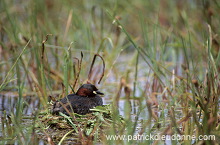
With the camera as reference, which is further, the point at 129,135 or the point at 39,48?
the point at 39,48

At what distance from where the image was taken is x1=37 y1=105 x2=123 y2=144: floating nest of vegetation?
4448 mm

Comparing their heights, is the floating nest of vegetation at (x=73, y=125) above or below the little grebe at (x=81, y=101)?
below

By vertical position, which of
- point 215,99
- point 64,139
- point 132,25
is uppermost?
point 132,25

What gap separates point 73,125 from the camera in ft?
15.1

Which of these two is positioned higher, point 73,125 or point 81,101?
point 81,101

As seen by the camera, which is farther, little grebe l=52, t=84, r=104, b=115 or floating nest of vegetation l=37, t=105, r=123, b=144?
little grebe l=52, t=84, r=104, b=115

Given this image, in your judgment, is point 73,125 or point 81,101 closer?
point 73,125

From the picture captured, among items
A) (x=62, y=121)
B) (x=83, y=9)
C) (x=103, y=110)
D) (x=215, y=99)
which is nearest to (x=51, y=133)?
(x=62, y=121)

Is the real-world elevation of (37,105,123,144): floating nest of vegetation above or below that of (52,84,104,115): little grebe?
below

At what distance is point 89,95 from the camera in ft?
18.5

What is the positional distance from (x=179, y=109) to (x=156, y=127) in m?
1.10

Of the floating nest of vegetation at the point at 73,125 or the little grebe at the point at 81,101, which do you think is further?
the little grebe at the point at 81,101

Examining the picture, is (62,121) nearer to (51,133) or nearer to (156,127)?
(51,133)

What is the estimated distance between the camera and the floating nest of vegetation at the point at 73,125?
14.6 feet
